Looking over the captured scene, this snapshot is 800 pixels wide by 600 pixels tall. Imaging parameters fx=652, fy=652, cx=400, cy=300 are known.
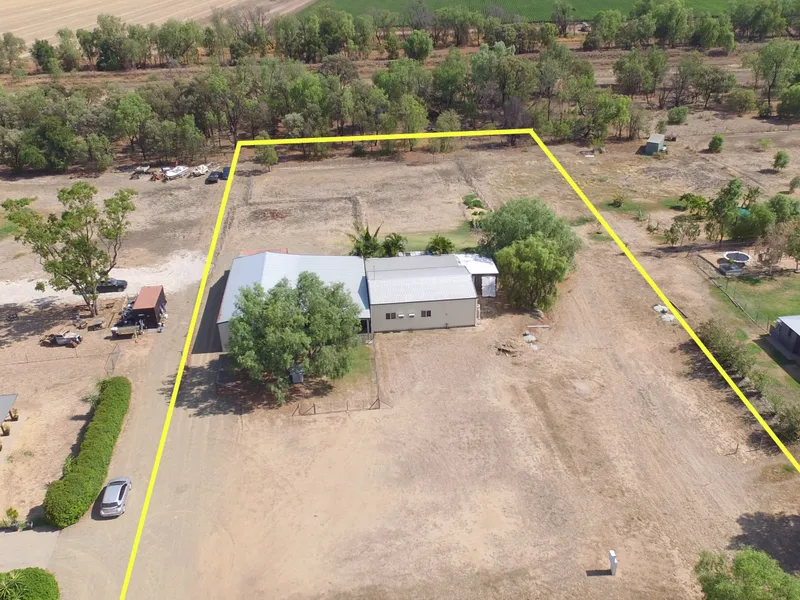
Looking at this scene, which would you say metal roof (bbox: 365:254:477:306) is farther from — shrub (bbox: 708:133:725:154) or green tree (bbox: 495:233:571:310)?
shrub (bbox: 708:133:725:154)

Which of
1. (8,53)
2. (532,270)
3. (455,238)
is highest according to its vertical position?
(8,53)

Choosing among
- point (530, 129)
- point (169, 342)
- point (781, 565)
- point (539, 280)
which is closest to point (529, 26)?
point (530, 129)

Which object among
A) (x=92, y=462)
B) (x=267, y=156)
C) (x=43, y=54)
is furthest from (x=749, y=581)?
(x=43, y=54)

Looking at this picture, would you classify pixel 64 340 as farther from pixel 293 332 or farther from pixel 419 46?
pixel 419 46

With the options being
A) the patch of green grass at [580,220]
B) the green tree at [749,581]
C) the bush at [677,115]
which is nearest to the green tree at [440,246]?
the patch of green grass at [580,220]

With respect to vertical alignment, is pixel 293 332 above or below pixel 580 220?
above
